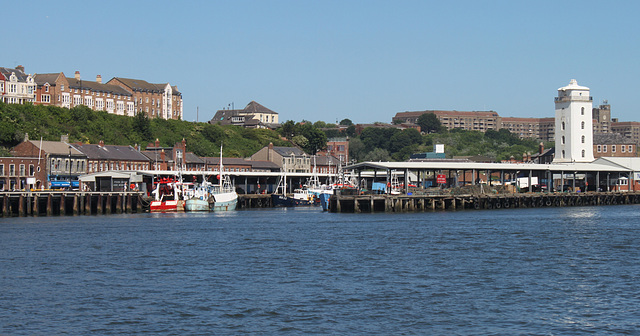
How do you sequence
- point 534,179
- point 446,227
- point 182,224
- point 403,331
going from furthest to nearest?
point 534,179 → point 182,224 → point 446,227 → point 403,331

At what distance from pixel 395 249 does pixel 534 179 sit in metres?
70.9

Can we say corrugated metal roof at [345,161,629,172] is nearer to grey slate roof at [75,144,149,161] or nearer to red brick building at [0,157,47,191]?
red brick building at [0,157,47,191]

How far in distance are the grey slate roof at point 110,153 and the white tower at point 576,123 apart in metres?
64.6

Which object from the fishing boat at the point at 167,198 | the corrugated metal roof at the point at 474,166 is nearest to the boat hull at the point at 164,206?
the fishing boat at the point at 167,198

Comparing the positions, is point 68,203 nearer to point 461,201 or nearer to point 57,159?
point 57,159

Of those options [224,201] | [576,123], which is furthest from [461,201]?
[576,123]

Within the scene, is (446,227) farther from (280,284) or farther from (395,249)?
(280,284)

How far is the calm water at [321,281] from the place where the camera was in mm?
27406

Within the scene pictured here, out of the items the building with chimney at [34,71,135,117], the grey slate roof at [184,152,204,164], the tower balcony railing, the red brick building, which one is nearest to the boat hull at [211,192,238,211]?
the red brick building

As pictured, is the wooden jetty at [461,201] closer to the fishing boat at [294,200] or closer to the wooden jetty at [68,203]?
the fishing boat at [294,200]

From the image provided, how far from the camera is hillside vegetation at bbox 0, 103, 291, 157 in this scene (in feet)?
407

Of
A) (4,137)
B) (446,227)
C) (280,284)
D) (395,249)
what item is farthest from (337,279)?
(4,137)

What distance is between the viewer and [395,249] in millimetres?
47219

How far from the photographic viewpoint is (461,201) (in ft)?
299
